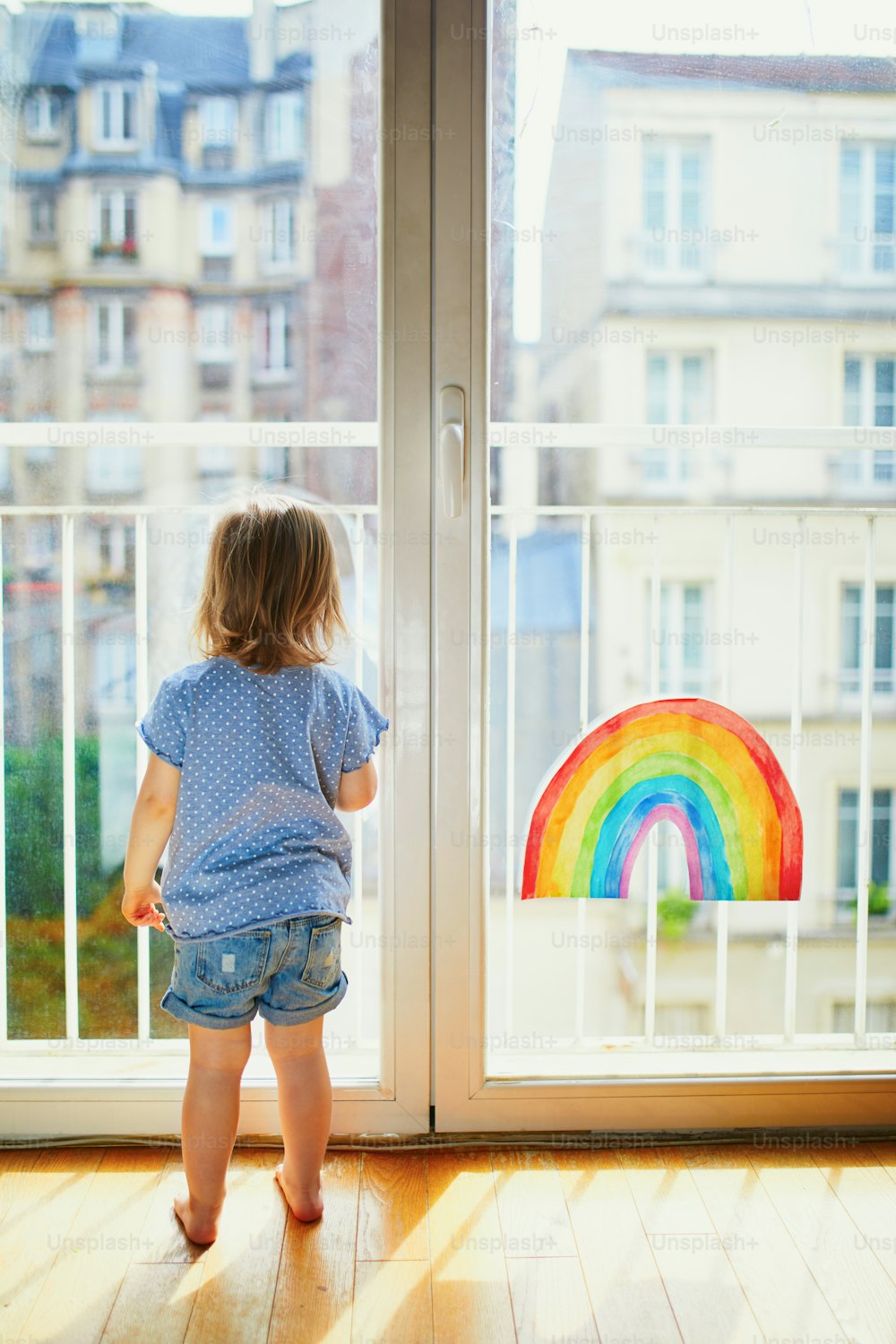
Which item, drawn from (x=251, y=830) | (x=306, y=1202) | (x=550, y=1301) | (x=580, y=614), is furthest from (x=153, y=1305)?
(x=580, y=614)

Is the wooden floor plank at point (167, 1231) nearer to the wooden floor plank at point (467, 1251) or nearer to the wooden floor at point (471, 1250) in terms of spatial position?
the wooden floor at point (471, 1250)

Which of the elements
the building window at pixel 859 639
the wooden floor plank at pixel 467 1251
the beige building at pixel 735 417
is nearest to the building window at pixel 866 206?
the beige building at pixel 735 417

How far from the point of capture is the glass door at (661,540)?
1.72m

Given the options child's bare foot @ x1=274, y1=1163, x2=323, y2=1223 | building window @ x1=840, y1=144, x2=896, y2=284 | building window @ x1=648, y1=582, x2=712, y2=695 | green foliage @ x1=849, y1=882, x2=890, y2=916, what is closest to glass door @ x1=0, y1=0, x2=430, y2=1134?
child's bare foot @ x1=274, y1=1163, x2=323, y2=1223

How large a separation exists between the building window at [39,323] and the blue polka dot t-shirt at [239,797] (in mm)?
668

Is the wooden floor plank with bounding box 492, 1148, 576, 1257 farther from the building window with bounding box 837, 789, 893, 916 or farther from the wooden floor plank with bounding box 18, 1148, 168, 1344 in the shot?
the building window with bounding box 837, 789, 893, 916

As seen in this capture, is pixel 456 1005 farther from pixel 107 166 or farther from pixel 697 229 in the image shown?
pixel 107 166

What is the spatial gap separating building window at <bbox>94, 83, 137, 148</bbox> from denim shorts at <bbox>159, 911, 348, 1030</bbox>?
1.26 meters

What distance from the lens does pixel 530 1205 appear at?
1589mm

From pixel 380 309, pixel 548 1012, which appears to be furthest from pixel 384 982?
pixel 380 309

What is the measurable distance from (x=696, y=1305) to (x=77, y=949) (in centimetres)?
113

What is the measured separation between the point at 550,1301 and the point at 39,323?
5.36 feet

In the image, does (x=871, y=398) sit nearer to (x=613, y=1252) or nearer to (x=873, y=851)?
(x=873, y=851)

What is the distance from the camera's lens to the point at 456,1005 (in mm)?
1772
